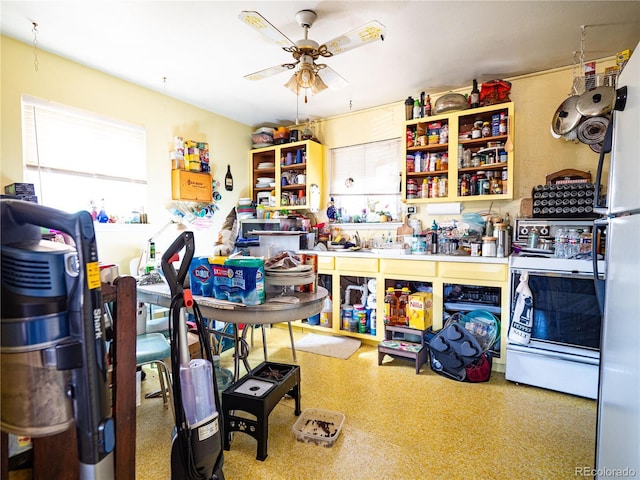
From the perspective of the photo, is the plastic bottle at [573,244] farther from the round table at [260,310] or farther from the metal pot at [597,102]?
the round table at [260,310]

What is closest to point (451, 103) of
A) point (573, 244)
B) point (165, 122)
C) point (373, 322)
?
point (573, 244)

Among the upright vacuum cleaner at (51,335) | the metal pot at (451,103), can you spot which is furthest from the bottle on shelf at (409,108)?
the upright vacuum cleaner at (51,335)

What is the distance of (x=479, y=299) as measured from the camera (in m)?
2.97

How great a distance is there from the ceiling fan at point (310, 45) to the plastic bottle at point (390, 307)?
6.39 feet

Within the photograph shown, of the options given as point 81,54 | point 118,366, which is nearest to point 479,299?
point 118,366

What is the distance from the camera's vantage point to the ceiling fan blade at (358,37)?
1865 mm

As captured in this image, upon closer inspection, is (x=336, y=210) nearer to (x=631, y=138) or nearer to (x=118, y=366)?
(x=631, y=138)

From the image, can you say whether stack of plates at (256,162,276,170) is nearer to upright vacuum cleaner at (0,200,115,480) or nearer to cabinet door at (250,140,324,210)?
cabinet door at (250,140,324,210)

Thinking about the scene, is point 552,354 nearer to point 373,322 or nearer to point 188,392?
point 373,322

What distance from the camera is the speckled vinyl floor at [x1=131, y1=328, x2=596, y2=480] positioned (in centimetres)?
162

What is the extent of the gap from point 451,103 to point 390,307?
2089 mm

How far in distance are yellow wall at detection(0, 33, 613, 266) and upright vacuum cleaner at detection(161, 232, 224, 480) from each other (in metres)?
2.16

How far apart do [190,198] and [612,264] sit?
11.5 feet

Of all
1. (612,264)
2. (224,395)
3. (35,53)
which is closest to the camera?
(612,264)
